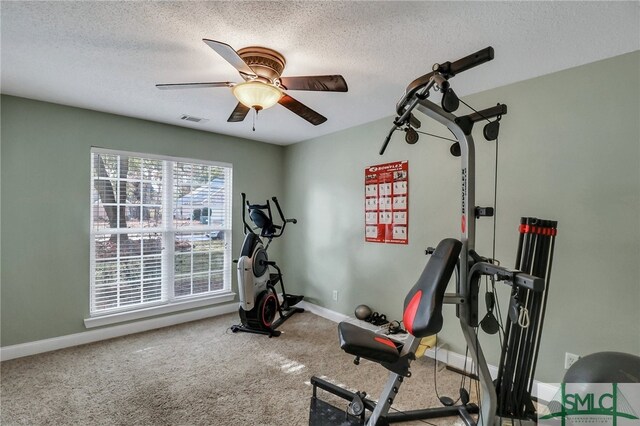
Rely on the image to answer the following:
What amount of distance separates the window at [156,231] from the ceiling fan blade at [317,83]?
7.74ft

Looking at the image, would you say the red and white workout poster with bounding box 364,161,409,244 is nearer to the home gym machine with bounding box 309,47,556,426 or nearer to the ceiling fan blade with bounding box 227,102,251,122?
the home gym machine with bounding box 309,47,556,426

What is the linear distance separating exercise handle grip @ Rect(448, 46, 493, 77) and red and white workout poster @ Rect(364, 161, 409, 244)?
→ 5.80ft

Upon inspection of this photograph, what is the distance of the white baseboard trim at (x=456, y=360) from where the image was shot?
2.16 meters

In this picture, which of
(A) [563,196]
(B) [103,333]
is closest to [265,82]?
(A) [563,196]

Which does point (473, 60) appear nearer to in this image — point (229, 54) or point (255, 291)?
point (229, 54)

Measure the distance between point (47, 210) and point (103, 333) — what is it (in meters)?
1.38

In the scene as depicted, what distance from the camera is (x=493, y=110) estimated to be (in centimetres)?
164

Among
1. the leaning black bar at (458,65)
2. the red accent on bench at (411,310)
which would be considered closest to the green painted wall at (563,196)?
the leaning black bar at (458,65)

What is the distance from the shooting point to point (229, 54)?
60.6 inches

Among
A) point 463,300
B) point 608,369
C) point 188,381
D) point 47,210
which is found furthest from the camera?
point 47,210

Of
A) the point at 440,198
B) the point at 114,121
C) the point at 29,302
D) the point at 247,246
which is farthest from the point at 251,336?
the point at 114,121

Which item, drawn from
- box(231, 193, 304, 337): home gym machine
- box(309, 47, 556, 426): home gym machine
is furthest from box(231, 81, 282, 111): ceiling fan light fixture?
box(231, 193, 304, 337): home gym machine

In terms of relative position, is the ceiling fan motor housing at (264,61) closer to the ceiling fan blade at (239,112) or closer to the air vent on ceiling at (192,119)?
the ceiling fan blade at (239,112)

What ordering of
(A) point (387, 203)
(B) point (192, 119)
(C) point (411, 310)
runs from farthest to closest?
1. (B) point (192, 119)
2. (A) point (387, 203)
3. (C) point (411, 310)
